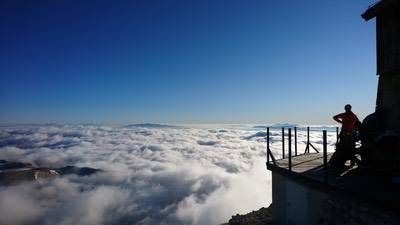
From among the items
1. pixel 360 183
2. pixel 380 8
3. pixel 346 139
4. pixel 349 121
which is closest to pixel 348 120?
pixel 349 121

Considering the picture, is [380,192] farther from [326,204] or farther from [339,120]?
[339,120]

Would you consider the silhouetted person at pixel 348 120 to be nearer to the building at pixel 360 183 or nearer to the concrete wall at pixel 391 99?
the building at pixel 360 183

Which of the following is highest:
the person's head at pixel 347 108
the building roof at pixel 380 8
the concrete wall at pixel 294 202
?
the building roof at pixel 380 8

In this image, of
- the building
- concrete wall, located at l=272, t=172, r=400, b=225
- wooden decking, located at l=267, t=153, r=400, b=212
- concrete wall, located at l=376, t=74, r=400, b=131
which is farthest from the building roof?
concrete wall, located at l=272, t=172, r=400, b=225

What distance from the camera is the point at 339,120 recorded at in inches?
445

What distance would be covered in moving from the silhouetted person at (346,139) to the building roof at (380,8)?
454 cm

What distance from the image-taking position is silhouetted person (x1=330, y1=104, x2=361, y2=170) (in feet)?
34.0

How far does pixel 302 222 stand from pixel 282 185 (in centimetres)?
181

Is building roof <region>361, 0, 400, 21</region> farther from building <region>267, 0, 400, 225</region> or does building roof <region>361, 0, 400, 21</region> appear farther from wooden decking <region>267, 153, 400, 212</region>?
wooden decking <region>267, 153, 400, 212</region>

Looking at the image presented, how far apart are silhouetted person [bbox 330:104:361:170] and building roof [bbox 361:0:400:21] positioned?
4.54 m

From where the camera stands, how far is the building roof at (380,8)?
1195 centimetres

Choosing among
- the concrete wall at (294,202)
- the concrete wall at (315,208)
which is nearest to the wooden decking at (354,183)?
the concrete wall at (315,208)

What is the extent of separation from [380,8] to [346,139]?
5.93 metres

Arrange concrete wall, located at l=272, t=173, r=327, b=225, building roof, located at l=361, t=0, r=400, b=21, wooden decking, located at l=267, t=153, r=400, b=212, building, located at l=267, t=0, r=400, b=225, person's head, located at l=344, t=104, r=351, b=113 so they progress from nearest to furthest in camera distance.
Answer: wooden decking, located at l=267, t=153, r=400, b=212, building, located at l=267, t=0, r=400, b=225, concrete wall, located at l=272, t=173, r=327, b=225, person's head, located at l=344, t=104, r=351, b=113, building roof, located at l=361, t=0, r=400, b=21
